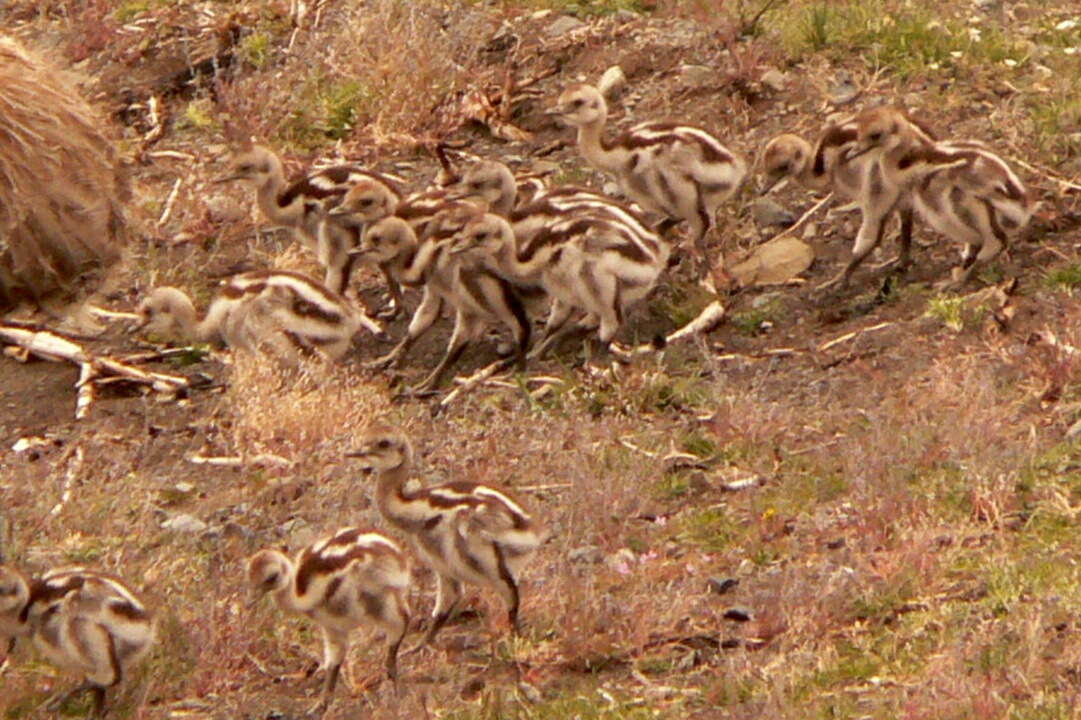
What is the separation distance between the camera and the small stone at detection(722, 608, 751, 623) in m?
7.23

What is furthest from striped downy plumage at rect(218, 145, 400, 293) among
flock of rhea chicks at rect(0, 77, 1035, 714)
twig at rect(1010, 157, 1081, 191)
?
twig at rect(1010, 157, 1081, 191)

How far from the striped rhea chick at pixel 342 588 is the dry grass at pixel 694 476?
0.14 m

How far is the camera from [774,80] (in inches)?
451

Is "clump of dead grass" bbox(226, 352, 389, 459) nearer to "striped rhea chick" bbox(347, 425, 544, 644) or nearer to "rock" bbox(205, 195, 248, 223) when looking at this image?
"striped rhea chick" bbox(347, 425, 544, 644)

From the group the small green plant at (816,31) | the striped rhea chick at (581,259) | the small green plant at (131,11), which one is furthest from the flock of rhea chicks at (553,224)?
the small green plant at (131,11)

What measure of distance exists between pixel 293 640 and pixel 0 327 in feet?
11.5

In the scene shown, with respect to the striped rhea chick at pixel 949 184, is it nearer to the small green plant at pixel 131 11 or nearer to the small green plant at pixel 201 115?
the small green plant at pixel 201 115

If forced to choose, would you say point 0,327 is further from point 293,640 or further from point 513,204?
point 293,640

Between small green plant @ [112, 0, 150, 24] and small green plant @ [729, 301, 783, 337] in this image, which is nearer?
small green plant @ [729, 301, 783, 337]

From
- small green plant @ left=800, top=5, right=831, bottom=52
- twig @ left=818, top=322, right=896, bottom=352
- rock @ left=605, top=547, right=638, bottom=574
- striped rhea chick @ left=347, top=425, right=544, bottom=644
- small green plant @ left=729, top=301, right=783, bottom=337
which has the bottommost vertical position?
small green plant @ left=729, top=301, right=783, bottom=337

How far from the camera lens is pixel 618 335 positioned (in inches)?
389

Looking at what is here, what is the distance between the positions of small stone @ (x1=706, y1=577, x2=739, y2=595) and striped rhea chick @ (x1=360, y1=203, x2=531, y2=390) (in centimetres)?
249

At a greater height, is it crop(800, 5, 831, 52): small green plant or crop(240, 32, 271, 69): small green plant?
crop(800, 5, 831, 52): small green plant

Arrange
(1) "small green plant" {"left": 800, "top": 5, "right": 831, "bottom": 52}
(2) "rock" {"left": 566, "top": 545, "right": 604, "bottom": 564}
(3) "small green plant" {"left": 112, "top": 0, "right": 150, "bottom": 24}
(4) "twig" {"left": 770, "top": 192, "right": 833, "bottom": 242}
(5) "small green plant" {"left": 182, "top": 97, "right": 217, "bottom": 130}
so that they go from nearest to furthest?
(2) "rock" {"left": 566, "top": 545, "right": 604, "bottom": 564}, (4) "twig" {"left": 770, "top": 192, "right": 833, "bottom": 242}, (1) "small green plant" {"left": 800, "top": 5, "right": 831, "bottom": 52}, (5) "small green plant" {"left": 182, "top": 97, "right": 217, "bottom": 130}, (3) "small green plant" {"left": 112, "top": 0, "right": 150, "bottom": 24}
